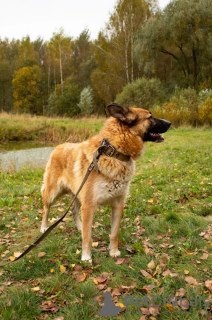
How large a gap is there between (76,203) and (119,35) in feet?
103

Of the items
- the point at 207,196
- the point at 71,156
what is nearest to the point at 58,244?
the point at 71,156

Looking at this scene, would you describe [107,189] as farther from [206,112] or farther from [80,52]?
[80,52]

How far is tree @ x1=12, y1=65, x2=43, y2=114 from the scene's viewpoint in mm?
40531

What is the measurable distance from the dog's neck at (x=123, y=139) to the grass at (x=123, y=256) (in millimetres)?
1355

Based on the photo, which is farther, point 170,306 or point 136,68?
point 136,68

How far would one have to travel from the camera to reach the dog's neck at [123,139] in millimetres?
3377

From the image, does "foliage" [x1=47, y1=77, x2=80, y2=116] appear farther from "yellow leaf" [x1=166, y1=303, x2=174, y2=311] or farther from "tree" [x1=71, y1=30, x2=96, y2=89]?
"yellow leaf" [x1=166, y1=303, x2=174, y2=311]

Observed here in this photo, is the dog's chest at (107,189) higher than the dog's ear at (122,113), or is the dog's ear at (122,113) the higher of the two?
the dog's ear at (122,113)

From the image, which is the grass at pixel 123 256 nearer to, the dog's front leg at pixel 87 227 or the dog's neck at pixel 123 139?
the dog's front leg at pixel 87 227

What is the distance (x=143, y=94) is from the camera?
25.8 meters

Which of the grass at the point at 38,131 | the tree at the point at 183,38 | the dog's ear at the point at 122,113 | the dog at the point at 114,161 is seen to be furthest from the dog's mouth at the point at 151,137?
the tree at the point at 183,38

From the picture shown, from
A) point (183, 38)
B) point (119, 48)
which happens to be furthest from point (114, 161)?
point (119, 48)

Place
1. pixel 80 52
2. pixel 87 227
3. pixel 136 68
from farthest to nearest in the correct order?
pixel 80 52, pixel 136 68, pixel 87 227

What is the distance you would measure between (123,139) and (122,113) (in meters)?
0.33
